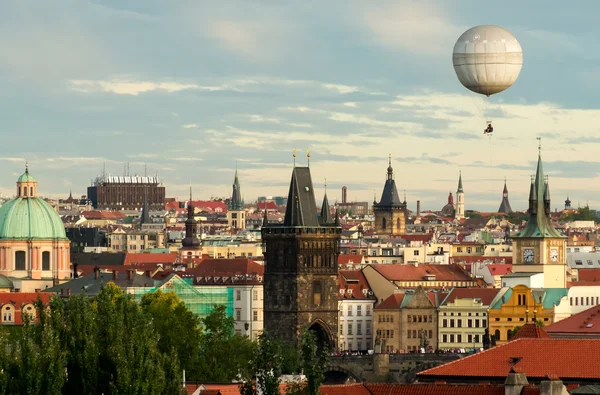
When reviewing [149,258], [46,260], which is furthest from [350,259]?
[46,260]

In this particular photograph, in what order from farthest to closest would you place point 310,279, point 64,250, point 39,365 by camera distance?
point 64,250, point 310,279, point 39,365

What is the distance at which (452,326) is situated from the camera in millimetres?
141000

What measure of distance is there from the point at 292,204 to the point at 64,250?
2802cm

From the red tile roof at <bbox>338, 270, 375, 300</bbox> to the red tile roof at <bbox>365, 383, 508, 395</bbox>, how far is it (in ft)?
243

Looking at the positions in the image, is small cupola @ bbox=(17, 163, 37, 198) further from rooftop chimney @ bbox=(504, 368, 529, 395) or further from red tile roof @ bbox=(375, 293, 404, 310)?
rooftop chimney @ bbox=(504, 368, 529, 395)

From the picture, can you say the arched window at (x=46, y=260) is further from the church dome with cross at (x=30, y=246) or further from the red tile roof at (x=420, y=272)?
the red tile roof at (x=420, y=272)

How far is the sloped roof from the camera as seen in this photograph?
136 meters

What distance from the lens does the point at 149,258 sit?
620ft

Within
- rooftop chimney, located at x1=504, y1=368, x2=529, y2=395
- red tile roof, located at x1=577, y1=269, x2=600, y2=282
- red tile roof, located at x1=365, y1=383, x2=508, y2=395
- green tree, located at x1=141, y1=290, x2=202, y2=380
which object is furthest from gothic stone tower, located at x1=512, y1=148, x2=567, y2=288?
rooftop chimney, located at x1=504, y1=368, x2=529, y2=395

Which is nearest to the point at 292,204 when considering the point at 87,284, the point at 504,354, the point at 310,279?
the point at 310,279

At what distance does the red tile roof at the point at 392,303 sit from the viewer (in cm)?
14225

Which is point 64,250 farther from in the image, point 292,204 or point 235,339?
point 235,339

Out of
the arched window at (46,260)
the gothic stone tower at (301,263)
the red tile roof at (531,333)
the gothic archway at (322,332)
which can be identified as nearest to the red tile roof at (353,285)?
the gothic stone tower at (301,263)

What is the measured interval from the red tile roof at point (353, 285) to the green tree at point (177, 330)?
24.3 metres
